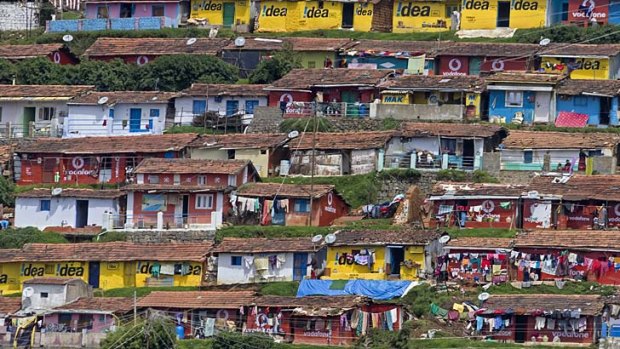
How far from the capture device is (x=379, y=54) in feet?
338

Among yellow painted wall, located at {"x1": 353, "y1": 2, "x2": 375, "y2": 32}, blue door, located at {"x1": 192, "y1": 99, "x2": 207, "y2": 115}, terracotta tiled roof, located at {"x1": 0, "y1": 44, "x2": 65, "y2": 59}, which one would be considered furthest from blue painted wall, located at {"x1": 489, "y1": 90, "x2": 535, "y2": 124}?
terracotta tiled roof, located at {"x1": 0, "y1": 44, "x2": 65, "y2": 59}

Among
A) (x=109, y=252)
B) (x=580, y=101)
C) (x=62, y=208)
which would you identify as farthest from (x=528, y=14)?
(x=109, y=252)

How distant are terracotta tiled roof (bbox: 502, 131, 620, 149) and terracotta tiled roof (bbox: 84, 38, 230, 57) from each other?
64.5ft

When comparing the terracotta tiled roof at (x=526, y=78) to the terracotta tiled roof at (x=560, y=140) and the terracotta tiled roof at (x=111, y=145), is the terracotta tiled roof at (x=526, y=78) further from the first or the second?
the terracotta tiled roof at (x=111, y=145)

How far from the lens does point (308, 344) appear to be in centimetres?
7875

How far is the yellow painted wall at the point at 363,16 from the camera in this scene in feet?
358

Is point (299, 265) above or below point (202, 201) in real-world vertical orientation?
below

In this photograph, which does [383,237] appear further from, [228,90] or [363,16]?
[363,16]

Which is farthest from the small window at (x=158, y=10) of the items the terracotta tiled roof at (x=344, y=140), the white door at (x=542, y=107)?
the white door at (x=542, y=107)

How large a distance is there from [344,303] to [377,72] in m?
22.6

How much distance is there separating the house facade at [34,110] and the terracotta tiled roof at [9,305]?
17.8 m

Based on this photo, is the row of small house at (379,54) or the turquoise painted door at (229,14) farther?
the turquoise painted door at (229,14)

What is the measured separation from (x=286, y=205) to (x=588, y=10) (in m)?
22.7

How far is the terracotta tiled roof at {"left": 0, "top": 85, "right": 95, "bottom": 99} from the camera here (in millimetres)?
101938
